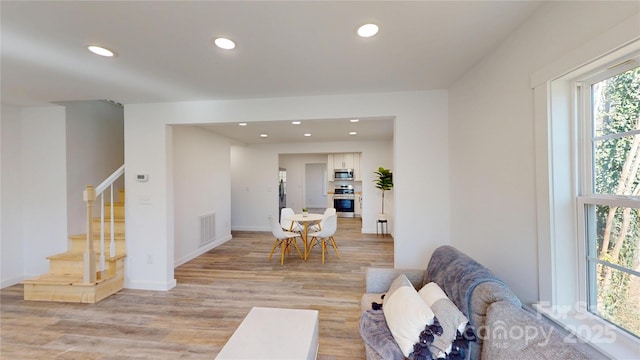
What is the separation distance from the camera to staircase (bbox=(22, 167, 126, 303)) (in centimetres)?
281

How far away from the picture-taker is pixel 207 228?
4793 millimetres

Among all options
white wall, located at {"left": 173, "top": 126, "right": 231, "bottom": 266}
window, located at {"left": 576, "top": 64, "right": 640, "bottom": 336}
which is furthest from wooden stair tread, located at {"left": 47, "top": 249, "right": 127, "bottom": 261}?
window, located at {"left": 576, "top": 64, "right": 640, "bottom": 336}

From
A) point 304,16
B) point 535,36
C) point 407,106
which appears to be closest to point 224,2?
point 304,16

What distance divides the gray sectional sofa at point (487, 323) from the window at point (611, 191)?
0.85ft

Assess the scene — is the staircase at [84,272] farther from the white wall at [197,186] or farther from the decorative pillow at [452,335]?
the decorative pillow at [452,335]

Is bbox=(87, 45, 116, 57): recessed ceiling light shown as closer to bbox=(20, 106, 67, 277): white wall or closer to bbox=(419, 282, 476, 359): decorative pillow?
bbox=(20, 106, 67, 277): white wall

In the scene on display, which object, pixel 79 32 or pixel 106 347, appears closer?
pixel 79 32

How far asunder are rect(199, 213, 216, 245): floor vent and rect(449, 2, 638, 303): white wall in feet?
14.1

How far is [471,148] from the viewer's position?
2.15m

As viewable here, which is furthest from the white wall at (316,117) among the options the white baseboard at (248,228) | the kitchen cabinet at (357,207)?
the kitchen cabinet at (357,207)

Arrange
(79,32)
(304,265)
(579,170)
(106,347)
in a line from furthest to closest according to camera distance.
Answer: (304,265) → (106,347) → (79,32) → (579,170)

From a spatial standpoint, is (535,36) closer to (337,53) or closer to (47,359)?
(337,53)

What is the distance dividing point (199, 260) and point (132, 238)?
4.27 feet

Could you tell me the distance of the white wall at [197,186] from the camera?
157 inches
